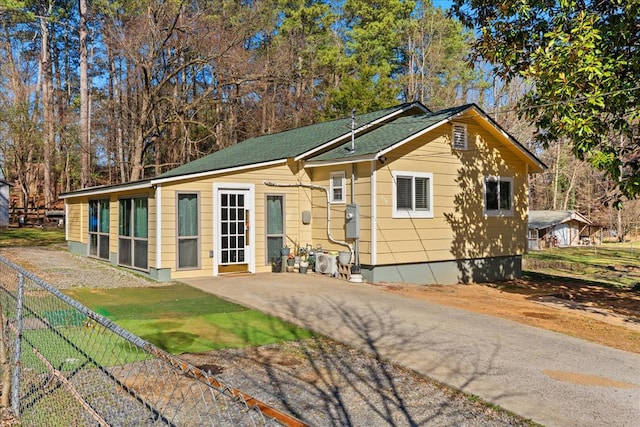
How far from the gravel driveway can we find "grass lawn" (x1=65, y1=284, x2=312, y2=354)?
497 mm

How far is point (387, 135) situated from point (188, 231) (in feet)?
18.3

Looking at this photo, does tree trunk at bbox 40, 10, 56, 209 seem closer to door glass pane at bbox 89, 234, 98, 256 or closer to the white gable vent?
door glass pane at bbox 89, 234, 98, 256

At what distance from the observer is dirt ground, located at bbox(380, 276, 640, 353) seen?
300 inches

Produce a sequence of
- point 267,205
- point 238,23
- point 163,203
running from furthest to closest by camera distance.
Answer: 1. point 238,23
2. point 267,205
3. point 163,203

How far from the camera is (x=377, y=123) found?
46.5 feet

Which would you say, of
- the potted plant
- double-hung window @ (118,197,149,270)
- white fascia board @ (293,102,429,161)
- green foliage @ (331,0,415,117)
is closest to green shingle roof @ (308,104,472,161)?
white fascia board @ (293,102,429,161)

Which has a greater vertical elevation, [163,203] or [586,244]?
[163,203]

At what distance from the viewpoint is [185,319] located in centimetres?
746

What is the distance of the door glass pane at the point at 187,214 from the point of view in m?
11.4

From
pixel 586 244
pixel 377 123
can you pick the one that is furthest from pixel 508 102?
pixel 377 123

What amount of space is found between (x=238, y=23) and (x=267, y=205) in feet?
60.8

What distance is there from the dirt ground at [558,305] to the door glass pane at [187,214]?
15.4ft

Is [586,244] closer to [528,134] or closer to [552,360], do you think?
[528,134]

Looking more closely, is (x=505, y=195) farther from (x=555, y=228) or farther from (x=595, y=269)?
(x=555, y=228)
